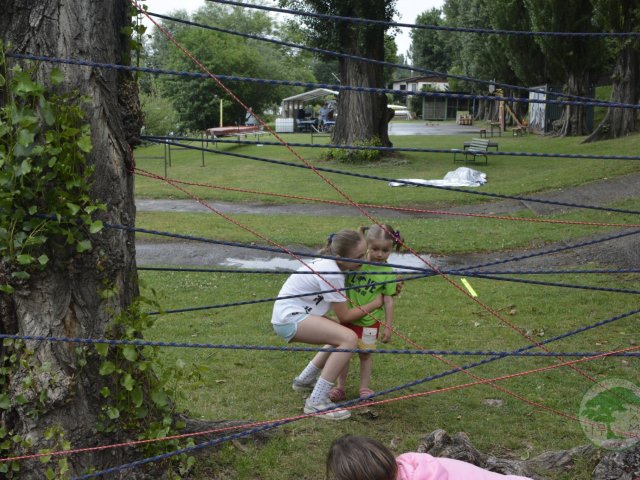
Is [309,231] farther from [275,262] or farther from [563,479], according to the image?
[563,479]

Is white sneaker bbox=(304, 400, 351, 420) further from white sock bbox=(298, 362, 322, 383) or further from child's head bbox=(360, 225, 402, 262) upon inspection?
child's head bbox=(360, 225, 402, 262)

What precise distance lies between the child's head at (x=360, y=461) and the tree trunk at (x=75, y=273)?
1.46 m

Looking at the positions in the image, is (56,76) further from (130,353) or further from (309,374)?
(309,374)

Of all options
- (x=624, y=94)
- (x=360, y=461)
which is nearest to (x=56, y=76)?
(x=360, y=461)

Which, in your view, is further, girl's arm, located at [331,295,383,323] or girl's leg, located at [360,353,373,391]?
girl's leg, located at [360,353,373,391]

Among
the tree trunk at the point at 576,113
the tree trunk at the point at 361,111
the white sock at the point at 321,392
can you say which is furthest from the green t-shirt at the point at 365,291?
the tree trunk at the point at 576,113

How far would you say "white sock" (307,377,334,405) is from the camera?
5336 millimetres

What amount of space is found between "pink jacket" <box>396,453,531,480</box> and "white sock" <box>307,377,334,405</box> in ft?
6.95

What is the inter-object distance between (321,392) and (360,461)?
2.41 meters

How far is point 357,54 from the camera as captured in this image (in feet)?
79.4

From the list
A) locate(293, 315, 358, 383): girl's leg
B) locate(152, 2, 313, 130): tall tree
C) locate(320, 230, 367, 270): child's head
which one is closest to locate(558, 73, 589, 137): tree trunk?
locate(152, 2, 313, 130): tall tree

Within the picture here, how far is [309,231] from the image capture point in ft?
43.7

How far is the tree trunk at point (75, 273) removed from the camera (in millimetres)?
3609

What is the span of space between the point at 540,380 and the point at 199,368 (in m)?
3.04
